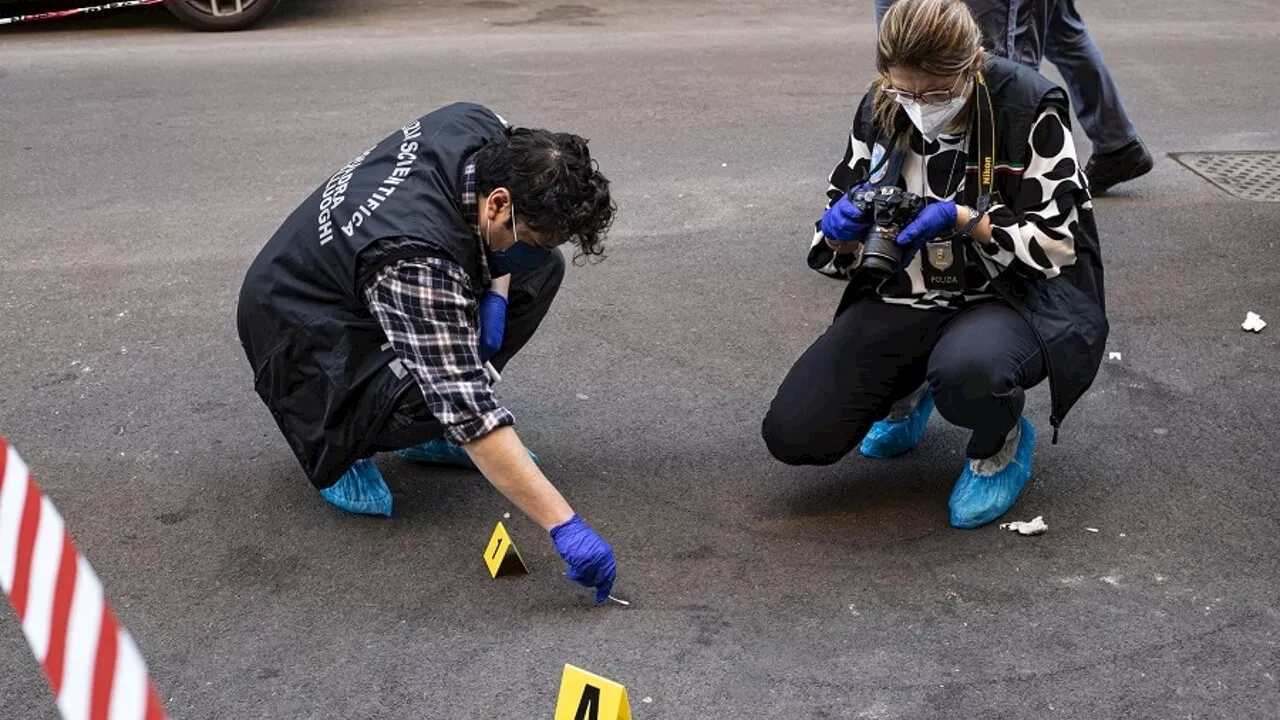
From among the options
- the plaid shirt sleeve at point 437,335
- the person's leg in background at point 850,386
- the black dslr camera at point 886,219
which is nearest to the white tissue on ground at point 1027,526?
the person's leg in background at point 850,386

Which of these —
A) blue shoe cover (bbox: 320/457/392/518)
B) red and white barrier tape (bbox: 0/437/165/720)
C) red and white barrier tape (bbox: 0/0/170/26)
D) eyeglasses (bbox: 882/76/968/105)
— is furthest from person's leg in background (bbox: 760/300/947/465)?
red and white barrier tape (bbox: 0/0/170/26)

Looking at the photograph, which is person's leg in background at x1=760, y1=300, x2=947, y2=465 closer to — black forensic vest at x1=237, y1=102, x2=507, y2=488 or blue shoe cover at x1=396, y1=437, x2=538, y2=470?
blue shoe cover at x1=396, y1=437, x2=538, y2=470

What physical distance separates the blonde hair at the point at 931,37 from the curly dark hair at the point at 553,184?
72 cm

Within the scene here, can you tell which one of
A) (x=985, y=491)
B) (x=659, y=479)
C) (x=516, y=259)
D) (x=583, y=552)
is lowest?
(x=659, y=479)

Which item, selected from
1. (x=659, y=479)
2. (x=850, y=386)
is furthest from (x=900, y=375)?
(x=659, y=479)

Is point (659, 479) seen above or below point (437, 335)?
below

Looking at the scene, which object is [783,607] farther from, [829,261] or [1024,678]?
[829,261]

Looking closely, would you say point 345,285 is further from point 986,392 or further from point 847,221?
point 986,392

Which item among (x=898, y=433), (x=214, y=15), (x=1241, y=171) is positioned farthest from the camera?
(x=214, y=15)

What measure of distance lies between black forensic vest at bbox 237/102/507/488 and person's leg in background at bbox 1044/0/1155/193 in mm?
2951

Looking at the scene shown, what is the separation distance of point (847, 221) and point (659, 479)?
86 centimetres

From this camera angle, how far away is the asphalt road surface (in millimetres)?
3018

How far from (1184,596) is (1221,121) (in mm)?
4313

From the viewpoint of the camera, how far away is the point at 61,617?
2041 mm
